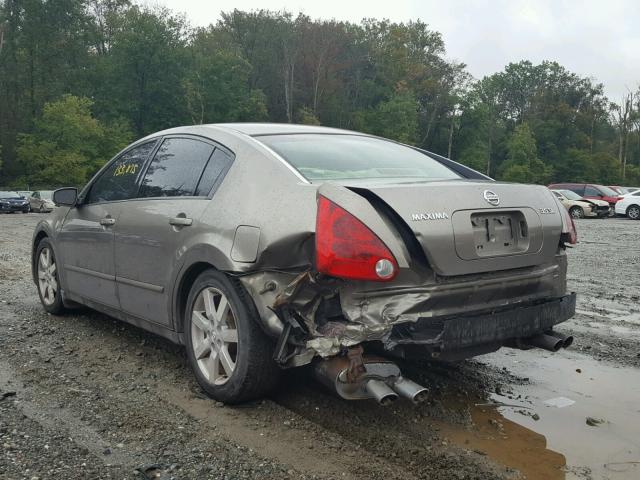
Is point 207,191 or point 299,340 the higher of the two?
point 207,191

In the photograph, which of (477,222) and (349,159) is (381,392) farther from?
(349,159)

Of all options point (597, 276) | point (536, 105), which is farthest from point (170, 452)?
point (536, 105)

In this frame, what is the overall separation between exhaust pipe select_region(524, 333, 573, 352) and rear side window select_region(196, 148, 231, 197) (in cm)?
201

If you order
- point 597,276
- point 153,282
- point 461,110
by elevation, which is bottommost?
point 597,276

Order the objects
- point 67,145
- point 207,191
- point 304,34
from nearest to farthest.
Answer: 1. point 207,191
2. point 67,145
3. point 304,34

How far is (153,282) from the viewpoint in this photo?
429 cm

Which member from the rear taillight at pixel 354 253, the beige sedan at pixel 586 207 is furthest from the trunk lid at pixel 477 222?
the beige sedan at pixel 586 207

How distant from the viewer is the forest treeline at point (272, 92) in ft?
186

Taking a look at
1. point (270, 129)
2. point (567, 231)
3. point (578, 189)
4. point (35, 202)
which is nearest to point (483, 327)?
point (567, 231)

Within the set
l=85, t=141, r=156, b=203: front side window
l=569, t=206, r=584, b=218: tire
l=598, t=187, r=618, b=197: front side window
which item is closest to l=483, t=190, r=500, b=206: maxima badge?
l=85, t=141, r=156, b=203: front side window

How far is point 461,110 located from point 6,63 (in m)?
47.3

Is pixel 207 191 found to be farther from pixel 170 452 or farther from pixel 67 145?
pixel 67 145

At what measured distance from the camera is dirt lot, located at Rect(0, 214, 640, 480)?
3.03 m

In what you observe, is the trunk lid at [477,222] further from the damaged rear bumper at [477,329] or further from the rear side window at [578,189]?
the rear side window at [578,189]
